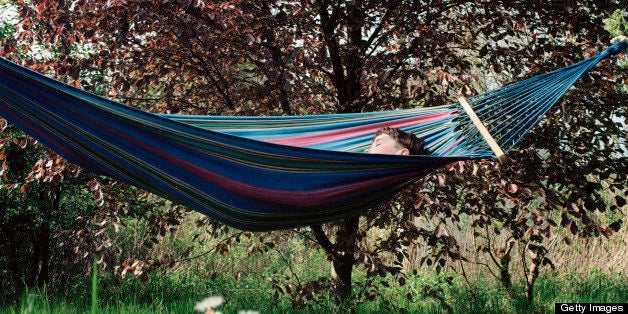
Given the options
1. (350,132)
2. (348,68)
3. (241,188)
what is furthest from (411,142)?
(348,68)

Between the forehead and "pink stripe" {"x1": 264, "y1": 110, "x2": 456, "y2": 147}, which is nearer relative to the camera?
"pink stripe" {"x1": 264, "y1": 110, "x2": 456, "y2": 147}

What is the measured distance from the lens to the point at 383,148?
8.16 feet

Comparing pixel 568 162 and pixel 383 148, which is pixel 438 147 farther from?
pixel 568 162

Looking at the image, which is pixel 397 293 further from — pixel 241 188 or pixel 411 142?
pixel 241 188

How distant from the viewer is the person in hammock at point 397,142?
242 cm

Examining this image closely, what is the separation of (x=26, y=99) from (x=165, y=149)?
0.45 meters

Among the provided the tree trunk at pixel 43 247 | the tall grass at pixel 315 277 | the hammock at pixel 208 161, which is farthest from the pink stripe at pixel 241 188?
the tree trunk at pixel 43 247

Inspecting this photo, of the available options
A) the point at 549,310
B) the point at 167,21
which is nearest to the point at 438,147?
the point at 167,21

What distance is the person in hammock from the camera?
242cm

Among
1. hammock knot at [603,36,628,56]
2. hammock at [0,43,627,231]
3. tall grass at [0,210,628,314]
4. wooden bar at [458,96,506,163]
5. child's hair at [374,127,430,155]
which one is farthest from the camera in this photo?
tall grass at [0,210,628,314]

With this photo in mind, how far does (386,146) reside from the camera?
8.13ft

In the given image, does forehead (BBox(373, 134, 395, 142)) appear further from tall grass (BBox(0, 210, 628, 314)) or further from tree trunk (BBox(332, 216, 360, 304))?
tall grass (BBox(0, 210, 628, 314))

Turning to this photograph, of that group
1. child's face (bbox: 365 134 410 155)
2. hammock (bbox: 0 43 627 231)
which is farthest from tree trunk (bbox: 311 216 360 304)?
hammock (bbox: 0 43 627 231)

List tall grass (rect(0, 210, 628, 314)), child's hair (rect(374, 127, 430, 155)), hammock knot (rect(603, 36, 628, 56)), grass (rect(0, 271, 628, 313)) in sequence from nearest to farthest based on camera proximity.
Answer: hammock knot (rect(603, 36, 628, 56))
child's hair (rect(374, 127, 430, 155))
grass (rect(0, 271, 628, 313))
tall grass (rect(0, 210, 628, 314))
